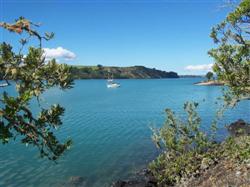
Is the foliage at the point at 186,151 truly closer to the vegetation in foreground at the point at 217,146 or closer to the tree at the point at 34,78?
the vegetation in foreground at the point at 217,146

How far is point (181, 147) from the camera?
24.3 meters

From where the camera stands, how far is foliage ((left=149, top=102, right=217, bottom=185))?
933 inches

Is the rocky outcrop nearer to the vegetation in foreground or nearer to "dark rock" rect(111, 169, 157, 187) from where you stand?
"dark rock" rect(111, 169, 157, 187)

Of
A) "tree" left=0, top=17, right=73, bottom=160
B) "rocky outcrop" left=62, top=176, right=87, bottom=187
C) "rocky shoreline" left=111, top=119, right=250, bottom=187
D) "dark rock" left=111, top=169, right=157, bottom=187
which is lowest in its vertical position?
"rocky outcrop" left=62, top=176, right=87, bottom=187

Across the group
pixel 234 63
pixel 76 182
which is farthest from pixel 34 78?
pixel 76 182

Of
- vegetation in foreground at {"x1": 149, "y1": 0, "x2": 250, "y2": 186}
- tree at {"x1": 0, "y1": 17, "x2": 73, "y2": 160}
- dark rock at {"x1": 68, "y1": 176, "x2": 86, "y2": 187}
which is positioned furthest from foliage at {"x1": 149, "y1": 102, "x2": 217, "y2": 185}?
tree at {"x1": 0, "y1": 17, "x2": 73, "y2": 160}

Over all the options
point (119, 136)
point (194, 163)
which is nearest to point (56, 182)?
point (194, 163)

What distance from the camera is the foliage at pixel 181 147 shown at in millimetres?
23688

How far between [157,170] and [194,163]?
3.57 meters

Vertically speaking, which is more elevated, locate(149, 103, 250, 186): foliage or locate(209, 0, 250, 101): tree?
locate(209, 0, 250, 101): tree

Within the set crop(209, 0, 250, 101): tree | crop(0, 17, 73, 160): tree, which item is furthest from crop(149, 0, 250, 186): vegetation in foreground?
crop(0, 17, 73, 160): tree

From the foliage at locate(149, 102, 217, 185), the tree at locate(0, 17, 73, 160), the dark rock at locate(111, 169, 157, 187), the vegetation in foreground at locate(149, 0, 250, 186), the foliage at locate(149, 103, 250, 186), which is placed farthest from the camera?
the dark rock at locate(111, 169, 157, 187)

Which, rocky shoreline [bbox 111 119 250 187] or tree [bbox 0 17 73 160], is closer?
tree [bbox 0 17 73 160]

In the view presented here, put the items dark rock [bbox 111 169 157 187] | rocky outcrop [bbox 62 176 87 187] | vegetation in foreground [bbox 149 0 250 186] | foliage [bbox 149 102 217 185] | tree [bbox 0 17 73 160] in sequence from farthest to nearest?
rocky outcrop [bbox 62 176 87 187]
dark rock [bbox 111 169 157 187]
foliage [bbox 149 102 217 185]
vegetation in foreground [bbox 149 0 250 186]
tree [bbox 0 17 73 160]
